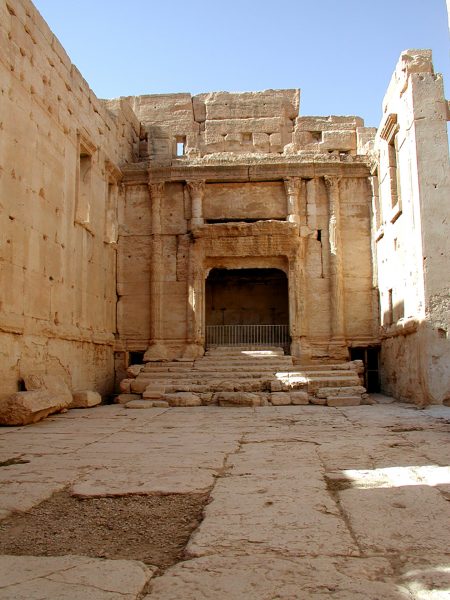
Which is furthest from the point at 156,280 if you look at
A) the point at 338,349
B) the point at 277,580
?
the point at 277,580

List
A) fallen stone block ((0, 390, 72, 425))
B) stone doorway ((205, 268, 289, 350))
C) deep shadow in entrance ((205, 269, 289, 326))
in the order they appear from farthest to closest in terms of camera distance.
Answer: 1. deep shadow in entrance ((205, 269, 289, 326))
2. stone doorway ((205, 268, 289, 350))
3. fallen stone block ((0, 390, 72, 425))

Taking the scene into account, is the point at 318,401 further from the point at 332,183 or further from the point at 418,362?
the point at 332,183

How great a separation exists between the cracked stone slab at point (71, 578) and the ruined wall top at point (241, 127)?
15026mm

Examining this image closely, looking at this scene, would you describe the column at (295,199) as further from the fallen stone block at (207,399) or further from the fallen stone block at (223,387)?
the fallen stone block at (207,399)

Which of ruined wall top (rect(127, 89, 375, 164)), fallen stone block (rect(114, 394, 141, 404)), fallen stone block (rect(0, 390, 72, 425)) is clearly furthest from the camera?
ruined wall top (rect(127, 89, 375, 164))

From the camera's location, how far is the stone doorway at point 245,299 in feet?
61.7

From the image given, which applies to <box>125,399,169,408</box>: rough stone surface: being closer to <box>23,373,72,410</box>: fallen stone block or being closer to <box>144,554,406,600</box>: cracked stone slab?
<box>23,373,72,410</box>: fallen stone block

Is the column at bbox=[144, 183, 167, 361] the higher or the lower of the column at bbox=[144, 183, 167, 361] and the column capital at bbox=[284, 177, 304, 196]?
the lower

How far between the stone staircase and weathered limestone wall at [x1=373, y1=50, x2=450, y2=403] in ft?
4.81

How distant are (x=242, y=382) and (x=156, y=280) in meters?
4.51

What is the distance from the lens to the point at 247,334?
18469 mm

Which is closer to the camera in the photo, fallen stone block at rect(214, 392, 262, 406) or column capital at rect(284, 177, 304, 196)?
fallen stone block at rect(214, 392, 262, 406)

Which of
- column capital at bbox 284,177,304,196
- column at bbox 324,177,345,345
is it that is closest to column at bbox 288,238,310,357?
column at bbox 324,177,345,345

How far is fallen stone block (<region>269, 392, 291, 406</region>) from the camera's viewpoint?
11.2m
